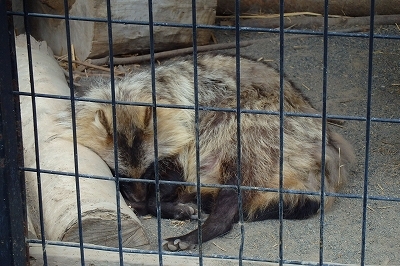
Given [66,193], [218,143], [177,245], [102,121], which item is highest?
[102,121]

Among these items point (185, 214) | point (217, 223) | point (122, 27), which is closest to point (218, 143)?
point (185, 214)

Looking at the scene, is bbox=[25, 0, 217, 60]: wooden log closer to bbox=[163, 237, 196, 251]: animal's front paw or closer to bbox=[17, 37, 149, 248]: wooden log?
bbox=[17, 37, 149, 248]: wooden log

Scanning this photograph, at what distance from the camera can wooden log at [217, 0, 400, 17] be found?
27.2ft

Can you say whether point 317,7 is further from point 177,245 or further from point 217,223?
point 177,245

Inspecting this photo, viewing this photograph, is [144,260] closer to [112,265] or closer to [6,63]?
[112,265]

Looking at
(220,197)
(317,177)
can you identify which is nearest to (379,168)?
(317,177)

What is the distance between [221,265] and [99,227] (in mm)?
808

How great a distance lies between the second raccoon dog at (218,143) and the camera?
533 centimetres

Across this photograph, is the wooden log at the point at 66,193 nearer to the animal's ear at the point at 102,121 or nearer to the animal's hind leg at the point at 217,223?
the animal's ear at the point at 102,121

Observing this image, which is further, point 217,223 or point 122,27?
point 122,27

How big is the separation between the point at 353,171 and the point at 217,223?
137 cm

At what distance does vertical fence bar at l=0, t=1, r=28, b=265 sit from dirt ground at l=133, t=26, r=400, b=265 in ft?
4.31

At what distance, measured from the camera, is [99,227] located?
4449 mm

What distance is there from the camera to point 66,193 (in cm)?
471
